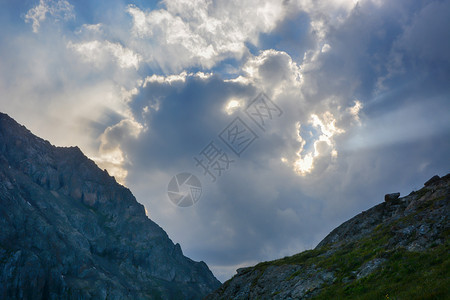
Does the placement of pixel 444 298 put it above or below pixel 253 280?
below

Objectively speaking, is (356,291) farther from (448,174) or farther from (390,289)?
(448,174)

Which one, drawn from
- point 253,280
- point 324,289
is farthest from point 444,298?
point 253,280

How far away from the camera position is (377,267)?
102 ft

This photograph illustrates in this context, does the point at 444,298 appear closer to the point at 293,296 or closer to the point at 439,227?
the point at 439,227

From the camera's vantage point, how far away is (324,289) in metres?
33.3

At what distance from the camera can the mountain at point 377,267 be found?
25016 mm

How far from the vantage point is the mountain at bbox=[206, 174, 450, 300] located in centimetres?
2502

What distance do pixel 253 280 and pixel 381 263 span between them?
25464mm

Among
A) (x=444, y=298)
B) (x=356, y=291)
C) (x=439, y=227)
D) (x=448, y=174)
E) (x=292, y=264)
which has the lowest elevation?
(x=444, y=298)

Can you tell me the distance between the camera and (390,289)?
988 inches

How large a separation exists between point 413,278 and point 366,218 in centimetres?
3379

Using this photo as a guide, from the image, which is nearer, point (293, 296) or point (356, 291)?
point (356, 291)

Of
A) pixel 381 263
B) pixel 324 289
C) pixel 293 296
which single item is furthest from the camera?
pixel 293 296

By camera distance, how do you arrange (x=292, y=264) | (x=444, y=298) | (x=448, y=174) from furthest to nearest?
1. (x=448, y=174)
2. (x=292, y=264)
3. (x=444, y=298)
